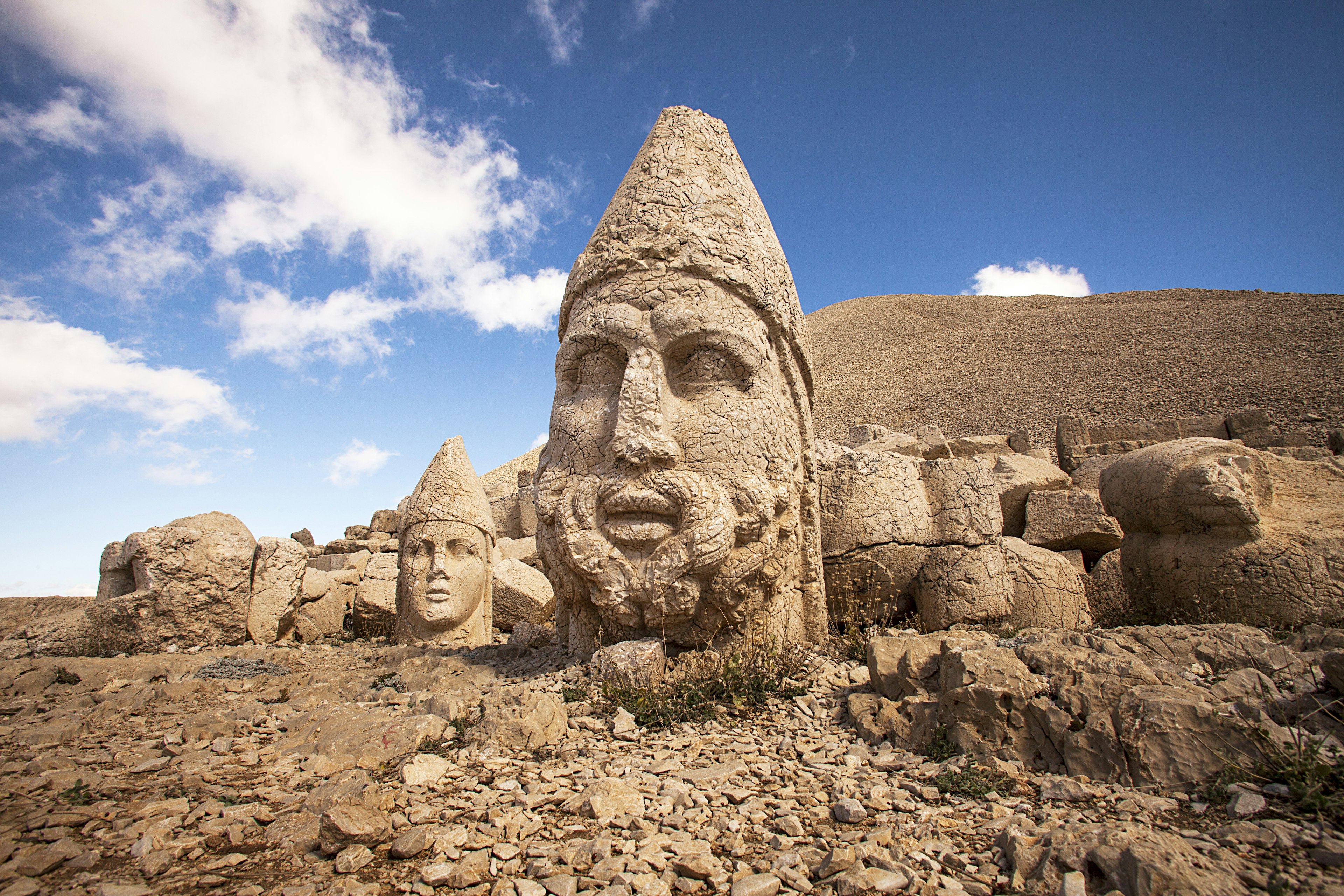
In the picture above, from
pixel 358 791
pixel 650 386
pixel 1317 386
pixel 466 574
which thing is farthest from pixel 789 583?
pixel 1317 386

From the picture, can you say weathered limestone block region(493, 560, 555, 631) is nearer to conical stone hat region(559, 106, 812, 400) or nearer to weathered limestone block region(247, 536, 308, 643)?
weathered limestone block region(247, 536, 308, 643)

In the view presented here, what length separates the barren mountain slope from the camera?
22.0 metres

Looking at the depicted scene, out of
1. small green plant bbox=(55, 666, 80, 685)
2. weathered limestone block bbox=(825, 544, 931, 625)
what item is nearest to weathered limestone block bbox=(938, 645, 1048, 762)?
weathered limestone block bbox=(825, 544, 931, 625)

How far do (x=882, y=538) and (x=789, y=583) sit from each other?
802 millimetres

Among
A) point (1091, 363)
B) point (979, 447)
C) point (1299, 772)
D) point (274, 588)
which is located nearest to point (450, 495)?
point (274, 588)

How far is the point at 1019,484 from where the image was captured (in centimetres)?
657

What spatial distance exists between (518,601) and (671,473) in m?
5.08

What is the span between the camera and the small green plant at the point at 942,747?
2.54 metres

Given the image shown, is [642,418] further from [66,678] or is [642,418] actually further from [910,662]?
[66,678]

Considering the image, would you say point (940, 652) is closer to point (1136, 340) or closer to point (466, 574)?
point (466, 574)

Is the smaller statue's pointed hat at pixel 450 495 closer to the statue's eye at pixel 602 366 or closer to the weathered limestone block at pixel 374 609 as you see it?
the weathered limestone block at pixel 374 609

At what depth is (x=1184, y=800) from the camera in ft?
6.77

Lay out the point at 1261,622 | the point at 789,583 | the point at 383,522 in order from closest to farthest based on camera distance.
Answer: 1. the point at 1261,622
2. the point at 789,583
3. the point at 383,522

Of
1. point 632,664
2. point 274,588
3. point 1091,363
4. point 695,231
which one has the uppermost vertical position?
point 1091,363
